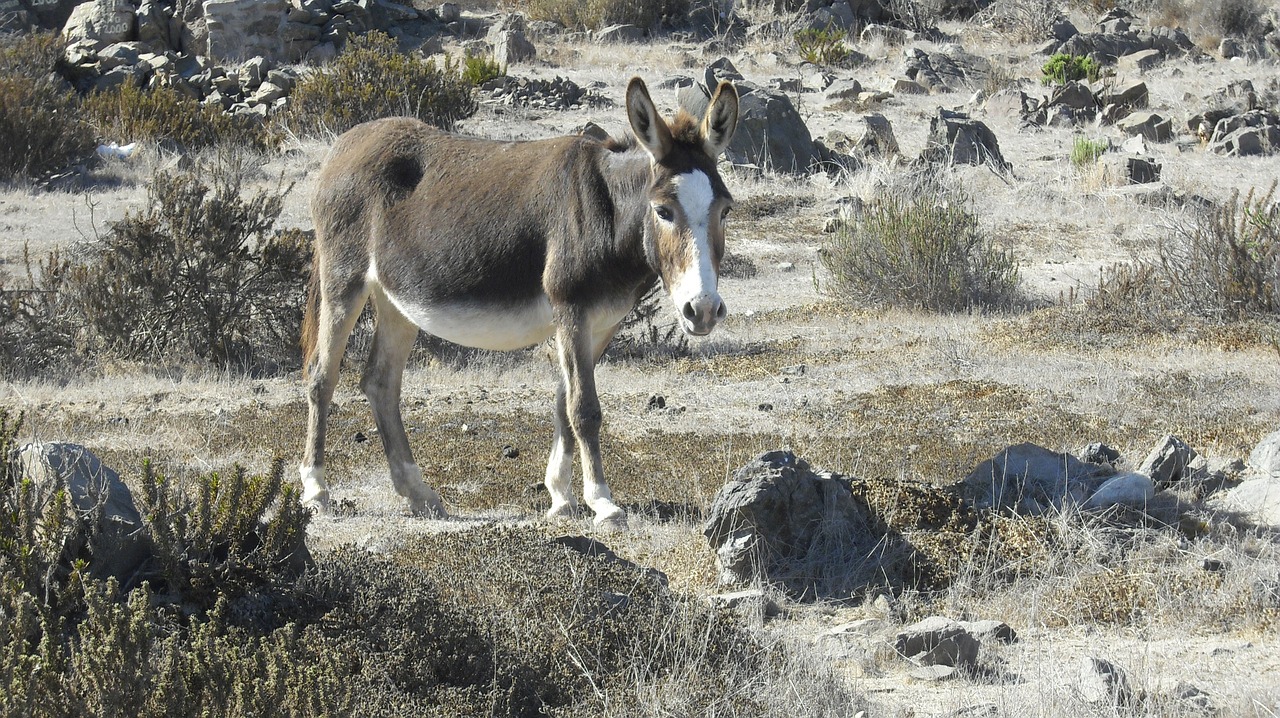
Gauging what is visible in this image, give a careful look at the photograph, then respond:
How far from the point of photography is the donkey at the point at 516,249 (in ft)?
20.1

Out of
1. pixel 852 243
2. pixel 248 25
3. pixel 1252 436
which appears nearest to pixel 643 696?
pixel 1252 436

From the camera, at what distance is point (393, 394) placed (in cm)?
758

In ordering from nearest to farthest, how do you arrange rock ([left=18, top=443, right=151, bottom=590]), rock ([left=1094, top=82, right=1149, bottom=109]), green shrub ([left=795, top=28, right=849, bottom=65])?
Answer: rock ([left=18, top=443, right=151, bottom=590])
rock ([left=1094, top=82, right=1149, bottom=109])
green shrub ([left=795, top=28, right=849, bottom=65])

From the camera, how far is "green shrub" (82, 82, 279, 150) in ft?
64.6

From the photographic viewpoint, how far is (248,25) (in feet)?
88.1

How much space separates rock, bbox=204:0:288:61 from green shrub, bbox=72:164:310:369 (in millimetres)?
15790

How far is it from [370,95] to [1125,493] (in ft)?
55.5

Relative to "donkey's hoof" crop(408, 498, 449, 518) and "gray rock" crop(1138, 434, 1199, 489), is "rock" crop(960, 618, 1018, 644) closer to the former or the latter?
"gray rock" crop(1138, 434, 1199, 489)

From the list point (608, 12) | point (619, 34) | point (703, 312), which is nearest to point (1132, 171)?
point (703, 312)

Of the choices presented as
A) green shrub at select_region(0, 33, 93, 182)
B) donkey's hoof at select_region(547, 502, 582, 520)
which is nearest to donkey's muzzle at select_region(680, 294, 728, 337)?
donkey's hoof at select_region(547, 502, 582, 520)

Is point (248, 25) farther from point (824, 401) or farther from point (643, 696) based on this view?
point (643, 696)

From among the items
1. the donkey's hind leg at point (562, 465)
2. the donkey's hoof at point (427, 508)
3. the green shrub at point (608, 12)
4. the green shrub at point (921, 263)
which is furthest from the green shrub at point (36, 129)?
the green shrub at point (608, 12)

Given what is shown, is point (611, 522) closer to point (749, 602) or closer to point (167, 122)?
point (749, 602)

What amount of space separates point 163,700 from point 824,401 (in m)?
6.93
